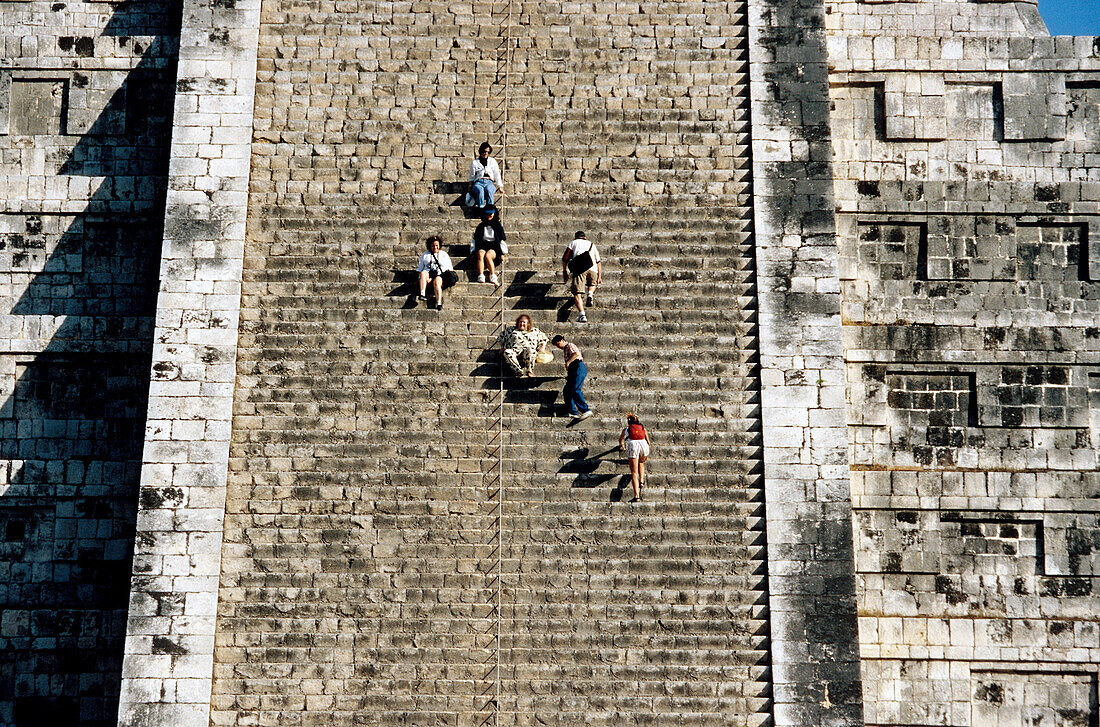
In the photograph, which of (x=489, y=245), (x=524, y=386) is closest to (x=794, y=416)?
(x=524, y=386)

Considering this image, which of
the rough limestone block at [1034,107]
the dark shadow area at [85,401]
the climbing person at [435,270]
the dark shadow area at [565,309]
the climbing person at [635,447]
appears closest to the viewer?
the climbing person at [635,447]

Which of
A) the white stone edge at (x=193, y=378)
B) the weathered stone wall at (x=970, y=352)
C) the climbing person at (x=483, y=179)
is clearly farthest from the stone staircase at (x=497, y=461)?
the weathered stone wall at (x=970, y=352)

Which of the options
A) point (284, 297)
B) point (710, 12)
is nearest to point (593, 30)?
point (710, 12)

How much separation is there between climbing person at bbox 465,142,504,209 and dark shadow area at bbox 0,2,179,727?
612cm

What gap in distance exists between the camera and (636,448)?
16984 mm

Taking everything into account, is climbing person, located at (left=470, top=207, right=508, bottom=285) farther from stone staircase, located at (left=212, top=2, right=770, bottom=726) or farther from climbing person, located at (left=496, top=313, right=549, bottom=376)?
climbing person, located at (left=496, top=313, right=549, bottom=376)

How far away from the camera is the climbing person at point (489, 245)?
18.2 metres

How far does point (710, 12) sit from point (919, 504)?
960cm

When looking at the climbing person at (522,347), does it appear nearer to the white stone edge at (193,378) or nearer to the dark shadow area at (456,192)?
the dark shadow area at (456,192)

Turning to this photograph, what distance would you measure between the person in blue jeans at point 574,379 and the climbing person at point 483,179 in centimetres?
267

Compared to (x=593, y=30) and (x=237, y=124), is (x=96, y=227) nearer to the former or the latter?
(x=237, y=124)

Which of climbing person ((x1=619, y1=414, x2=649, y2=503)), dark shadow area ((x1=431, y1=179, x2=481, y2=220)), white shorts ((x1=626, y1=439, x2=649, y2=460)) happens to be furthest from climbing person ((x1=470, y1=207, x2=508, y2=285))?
white shorts ((x1=626, y1=439, x2=649, y2=460))

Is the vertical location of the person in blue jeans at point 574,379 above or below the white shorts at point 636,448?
above

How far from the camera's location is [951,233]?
1998cm
